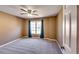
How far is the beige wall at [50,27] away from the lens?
849 centimetres

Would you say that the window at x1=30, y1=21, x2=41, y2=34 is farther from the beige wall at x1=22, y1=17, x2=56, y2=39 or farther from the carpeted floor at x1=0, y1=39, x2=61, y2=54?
the carpeted floor at x1=0, y1=39, x2=61, y2=54

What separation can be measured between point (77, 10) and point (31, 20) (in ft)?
30.1

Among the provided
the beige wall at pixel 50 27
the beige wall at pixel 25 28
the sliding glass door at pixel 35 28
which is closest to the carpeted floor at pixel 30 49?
the beige wall at pixel 50 27

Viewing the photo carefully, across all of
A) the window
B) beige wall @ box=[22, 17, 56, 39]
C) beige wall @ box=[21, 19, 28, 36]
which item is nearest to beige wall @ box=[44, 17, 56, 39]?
beige wall @ box=[22, 17, 56, 39]

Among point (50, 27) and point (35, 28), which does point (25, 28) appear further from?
point (50, 27)

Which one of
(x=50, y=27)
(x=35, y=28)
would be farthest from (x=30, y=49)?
(x=35, y=28)

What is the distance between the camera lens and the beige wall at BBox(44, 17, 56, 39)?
8485 millimetres

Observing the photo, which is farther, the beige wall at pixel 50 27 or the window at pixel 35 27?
the window at pixel 35 27

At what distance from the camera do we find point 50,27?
871cm

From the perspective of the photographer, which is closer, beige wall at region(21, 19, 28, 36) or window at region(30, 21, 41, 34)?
window at region(30, 21, 41, 34)

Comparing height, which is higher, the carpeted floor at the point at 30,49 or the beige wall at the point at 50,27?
the beige wall at the point at 50,27

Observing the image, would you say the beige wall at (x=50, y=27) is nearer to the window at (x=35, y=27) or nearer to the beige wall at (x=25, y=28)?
the window at (x=35, y=27)
